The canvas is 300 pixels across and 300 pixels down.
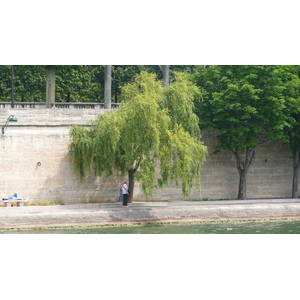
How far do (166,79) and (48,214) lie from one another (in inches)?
484

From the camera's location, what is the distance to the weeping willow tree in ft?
96.5

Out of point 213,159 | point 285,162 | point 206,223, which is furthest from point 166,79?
point 206,223

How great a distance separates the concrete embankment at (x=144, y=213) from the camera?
28234 mm

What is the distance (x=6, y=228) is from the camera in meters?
27.7

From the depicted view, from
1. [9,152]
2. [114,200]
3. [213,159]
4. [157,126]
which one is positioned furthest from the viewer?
[213,159]

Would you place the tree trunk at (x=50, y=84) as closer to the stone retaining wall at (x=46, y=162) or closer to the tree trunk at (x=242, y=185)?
the stone retaining wall at (x=46, y=162)

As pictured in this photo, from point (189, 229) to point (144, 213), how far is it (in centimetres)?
229

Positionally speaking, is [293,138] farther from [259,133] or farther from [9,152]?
[9,152]

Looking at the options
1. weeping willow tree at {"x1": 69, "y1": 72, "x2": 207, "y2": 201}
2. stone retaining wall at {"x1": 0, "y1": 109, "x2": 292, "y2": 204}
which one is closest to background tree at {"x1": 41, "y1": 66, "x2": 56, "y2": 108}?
stone retaining wall at {"x1": 0, "y1": 109, "x2": 292, "y2": 204}

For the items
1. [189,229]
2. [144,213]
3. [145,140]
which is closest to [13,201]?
[144,213]

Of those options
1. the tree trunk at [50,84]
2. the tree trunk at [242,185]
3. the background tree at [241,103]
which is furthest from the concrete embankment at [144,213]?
the tree trunk at [50,84]

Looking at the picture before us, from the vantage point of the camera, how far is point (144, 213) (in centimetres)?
3012

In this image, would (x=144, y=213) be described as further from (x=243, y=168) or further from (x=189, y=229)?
(x=243, y=168)

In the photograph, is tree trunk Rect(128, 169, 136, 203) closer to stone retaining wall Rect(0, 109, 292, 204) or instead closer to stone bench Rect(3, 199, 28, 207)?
stone retaining wall Rect(0, 109, 292, 204)
